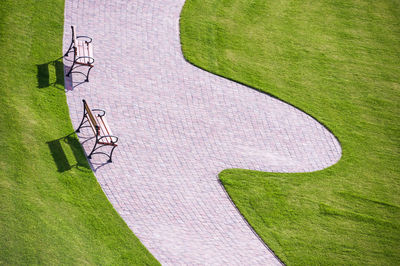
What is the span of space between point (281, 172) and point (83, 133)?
5.63 m

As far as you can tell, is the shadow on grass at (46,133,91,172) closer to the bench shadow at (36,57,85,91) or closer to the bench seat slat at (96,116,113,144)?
the bench seat slat at (96,116,113,144)

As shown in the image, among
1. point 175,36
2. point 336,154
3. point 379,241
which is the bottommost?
point 379,241

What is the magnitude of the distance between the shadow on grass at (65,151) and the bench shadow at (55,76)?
1.97 m

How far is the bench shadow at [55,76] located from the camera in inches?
507

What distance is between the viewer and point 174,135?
1301 cm

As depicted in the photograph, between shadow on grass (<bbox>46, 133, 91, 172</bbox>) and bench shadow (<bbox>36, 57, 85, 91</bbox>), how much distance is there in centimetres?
197

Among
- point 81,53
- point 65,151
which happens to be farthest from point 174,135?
point 81,53

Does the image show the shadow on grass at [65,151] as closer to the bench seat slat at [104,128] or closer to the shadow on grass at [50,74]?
the bench seat slat at [104,128]

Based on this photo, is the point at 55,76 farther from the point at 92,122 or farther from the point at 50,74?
the point at 92,122

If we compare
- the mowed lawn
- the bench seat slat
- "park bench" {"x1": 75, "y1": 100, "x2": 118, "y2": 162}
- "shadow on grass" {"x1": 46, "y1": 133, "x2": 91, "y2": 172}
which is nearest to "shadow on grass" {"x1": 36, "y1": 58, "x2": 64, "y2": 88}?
"park bench" {"x1": 75, "y1": 100, "x2": 118, "y2": 162}

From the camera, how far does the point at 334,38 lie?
19.1m

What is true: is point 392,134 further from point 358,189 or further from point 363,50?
point 363,50

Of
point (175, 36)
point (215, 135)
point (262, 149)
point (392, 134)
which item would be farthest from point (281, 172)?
point (175, 36)

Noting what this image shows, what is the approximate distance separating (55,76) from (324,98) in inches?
359
